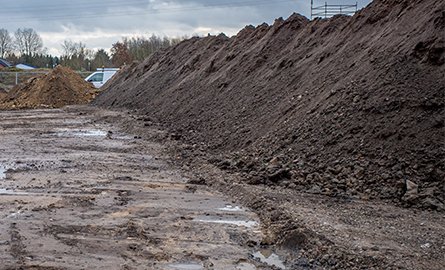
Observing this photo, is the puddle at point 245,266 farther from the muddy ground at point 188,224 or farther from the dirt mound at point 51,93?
the dirt mound at point 51,93

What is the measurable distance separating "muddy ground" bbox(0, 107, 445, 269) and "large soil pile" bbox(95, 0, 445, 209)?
1.99ft

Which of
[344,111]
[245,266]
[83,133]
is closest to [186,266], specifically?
[245,266]

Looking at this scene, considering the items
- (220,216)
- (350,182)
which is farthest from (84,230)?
(350,182)

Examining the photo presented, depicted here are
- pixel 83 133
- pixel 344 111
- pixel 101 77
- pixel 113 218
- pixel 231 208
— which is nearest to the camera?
pixel 113 218

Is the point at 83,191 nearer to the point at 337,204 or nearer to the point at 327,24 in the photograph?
the point at 337,204

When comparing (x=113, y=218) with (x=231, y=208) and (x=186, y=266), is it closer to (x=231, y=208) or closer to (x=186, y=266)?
(x=231, y=208)

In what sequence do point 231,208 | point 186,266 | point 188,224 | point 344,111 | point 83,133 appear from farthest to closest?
point 83,133 → point 344,111 → point 231,208 → point 188,224 → point 186,266

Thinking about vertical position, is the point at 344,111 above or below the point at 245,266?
above

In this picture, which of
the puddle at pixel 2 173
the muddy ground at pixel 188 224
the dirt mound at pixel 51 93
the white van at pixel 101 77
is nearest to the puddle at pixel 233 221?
the muddy ground at pixel 188 224

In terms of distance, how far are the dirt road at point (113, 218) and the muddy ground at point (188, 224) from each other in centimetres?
1

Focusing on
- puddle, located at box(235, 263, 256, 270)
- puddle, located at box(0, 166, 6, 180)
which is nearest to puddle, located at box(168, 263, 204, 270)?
puddle, located at box(235, 263, 256, 270)

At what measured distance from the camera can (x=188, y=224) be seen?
23.3 feet

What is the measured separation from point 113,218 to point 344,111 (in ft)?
16.1

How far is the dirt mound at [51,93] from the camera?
3438 centimetres
